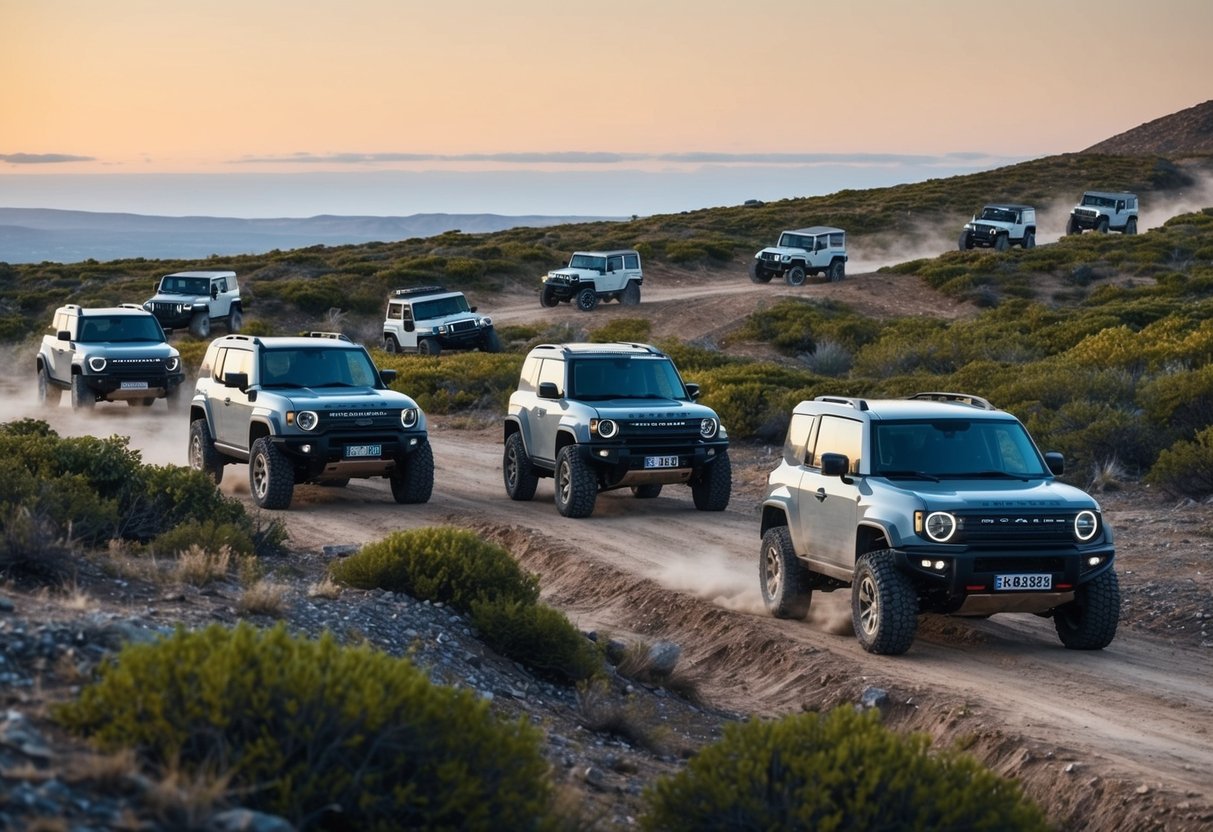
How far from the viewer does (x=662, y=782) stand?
5918 millimetres

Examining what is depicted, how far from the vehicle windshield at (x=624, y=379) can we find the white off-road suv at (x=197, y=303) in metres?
29.3

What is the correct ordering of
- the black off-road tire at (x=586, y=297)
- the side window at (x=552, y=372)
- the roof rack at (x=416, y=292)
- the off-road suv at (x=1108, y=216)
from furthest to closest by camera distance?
the off-road suv at (x=1108, y=216), the black off-road tire at (x=586, y=297), the roof rack at (x=416, y=292), the side window at (x=552, y=372)

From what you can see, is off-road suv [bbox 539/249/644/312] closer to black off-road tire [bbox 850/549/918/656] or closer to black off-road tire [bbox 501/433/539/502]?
black off-road tire [bbox 501/433/539/502]

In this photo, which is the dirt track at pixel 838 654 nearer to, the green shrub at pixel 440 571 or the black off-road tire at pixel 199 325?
the green shrub at pixel 440 571

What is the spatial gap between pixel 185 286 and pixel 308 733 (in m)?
42.0

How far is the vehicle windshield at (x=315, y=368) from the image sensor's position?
698 inches

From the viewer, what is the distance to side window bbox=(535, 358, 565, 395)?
684 inches

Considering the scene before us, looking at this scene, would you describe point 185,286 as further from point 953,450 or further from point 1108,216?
point 1108,216

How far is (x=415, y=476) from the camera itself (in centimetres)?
1759

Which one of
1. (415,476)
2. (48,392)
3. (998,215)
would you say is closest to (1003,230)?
(998,215)

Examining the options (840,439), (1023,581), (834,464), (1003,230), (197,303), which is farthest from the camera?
(1003,230)

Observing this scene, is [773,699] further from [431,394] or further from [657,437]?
[431,394]

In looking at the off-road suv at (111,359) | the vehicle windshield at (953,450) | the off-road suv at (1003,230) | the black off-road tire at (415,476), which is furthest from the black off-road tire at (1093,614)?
the off-road suv at (1003,230)

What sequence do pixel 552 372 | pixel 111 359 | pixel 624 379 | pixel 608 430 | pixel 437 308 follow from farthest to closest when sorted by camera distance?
pixel 437 308, pixel 111 359, pixel 552 372, pixel 624 379, pixel 608 430
